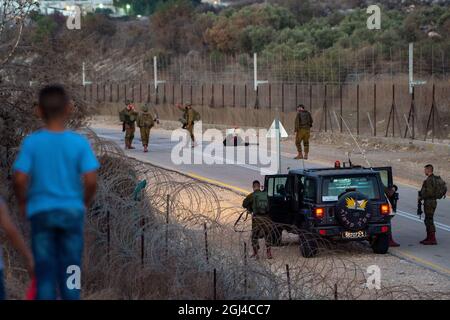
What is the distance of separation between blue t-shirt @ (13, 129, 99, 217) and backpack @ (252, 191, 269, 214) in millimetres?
9796

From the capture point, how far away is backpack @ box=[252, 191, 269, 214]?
15734mm

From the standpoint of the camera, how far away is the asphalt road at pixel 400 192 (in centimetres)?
1633

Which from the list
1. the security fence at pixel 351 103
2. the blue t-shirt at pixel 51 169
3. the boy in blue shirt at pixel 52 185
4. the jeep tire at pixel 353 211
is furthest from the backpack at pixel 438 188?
the security fence at pixel 351 103

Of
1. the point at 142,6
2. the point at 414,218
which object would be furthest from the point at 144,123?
the point at 142,6

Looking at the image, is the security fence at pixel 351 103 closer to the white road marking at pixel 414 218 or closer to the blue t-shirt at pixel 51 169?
the white road marking at pixel 414 218

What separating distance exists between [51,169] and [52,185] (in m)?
0.09

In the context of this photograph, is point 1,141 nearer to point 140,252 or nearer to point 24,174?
point 140,252

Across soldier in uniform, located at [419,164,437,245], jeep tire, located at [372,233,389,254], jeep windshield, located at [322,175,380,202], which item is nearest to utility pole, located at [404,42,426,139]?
soldier in uniform, located at [419,164,437,245]

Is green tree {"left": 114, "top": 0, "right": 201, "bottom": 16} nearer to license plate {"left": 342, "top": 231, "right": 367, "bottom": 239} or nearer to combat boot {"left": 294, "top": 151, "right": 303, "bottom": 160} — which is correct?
combat boot {"left": 294, "top": 151, "right": 303, "bottom": 160}

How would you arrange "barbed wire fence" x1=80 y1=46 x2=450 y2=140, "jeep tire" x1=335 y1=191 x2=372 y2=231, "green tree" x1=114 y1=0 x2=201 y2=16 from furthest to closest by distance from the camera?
"green tree" x1=114 y1=0 x2=201 y2=16 → "barbed wire fence" x1=80 y1=46 x2=450 y2=140 → "jeep tire" x1=335 y1=191 x2=372 y2=231

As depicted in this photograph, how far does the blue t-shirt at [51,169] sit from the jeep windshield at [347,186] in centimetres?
1011

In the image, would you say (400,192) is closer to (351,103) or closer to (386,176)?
(386,176)

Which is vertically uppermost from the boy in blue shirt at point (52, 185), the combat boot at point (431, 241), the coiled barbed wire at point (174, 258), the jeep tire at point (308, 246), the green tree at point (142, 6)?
the green tree at point (142, 6)
